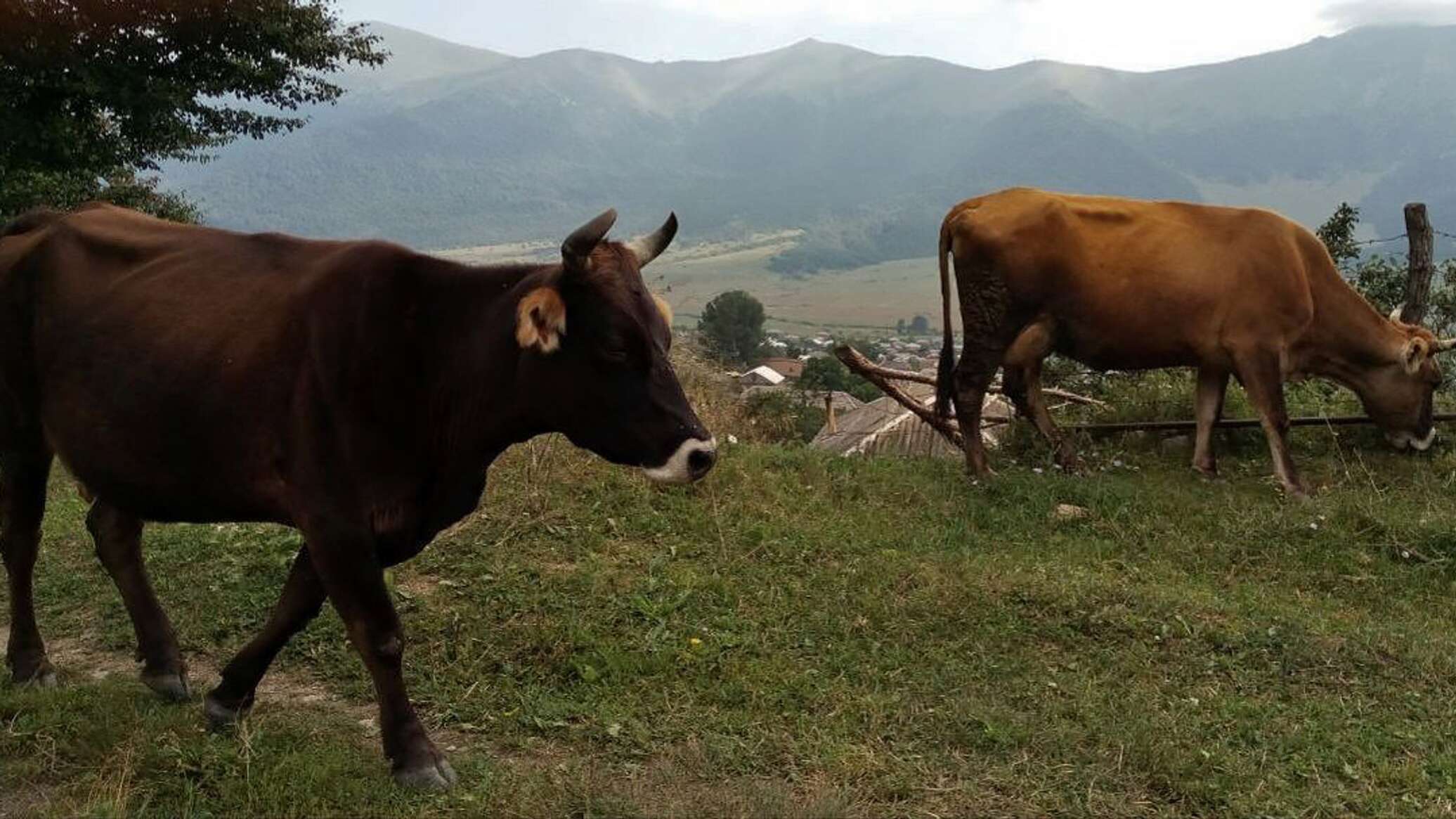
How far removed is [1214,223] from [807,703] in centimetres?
608

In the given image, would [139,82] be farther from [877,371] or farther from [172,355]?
[172,355]

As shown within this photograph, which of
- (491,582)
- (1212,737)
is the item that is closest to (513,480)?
(491,582)

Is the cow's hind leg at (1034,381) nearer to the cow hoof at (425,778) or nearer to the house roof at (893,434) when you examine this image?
the house roof at (893,434)

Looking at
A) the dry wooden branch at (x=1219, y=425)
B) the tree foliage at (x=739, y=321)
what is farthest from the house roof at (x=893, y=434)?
the tree foliage at (x=739, y=321)

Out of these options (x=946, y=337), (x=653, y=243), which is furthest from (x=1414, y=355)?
(x=653, y=243)

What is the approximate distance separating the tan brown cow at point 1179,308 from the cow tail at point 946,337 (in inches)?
1.0

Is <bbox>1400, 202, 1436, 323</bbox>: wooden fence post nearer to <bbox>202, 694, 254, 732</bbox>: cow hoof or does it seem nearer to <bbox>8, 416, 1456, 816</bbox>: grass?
<bbox>8, 416, 1456, 816</bbox>: grass

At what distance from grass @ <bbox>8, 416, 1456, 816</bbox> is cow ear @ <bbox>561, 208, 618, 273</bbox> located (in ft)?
5.79

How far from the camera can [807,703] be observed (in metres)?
4.53

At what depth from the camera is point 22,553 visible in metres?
4.74

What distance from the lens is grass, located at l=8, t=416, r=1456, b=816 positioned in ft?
12.5

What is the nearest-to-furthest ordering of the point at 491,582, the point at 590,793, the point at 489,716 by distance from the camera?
the point at 590,793 → the point at 489,716 → the point at 491,582

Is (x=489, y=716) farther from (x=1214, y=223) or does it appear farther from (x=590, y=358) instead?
(x=1214, y=223)

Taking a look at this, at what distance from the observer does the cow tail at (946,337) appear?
8.84 metres
